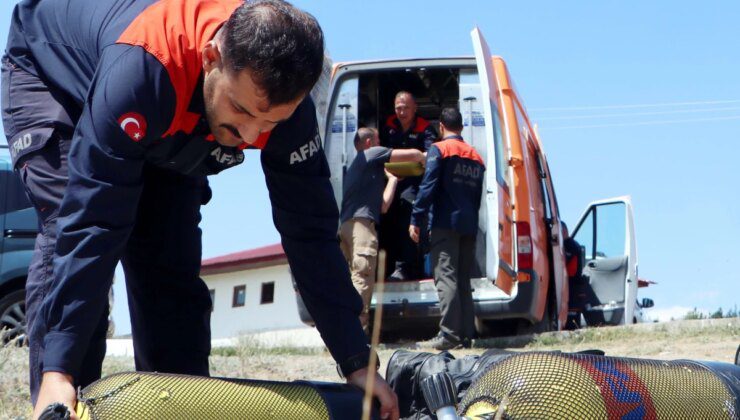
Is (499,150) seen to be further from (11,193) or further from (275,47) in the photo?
(275,47)

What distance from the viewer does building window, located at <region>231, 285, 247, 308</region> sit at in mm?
31689

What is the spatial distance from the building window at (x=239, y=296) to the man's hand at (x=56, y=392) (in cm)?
2942

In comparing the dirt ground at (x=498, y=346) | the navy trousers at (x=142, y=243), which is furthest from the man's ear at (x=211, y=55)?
the dirt ground at (x=498, y=346)

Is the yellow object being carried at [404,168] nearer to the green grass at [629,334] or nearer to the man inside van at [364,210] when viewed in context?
the man inside van at [364,210]

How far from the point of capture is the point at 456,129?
7816 millimetres

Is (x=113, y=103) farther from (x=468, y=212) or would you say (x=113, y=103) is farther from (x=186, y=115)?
(x=468, y=212)

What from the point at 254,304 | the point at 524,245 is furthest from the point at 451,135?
the point at 254,304

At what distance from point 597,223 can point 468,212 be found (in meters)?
3.10

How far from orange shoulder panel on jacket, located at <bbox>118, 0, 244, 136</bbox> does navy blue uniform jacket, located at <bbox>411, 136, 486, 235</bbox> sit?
503 centimetres

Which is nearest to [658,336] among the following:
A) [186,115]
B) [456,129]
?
[456,129]

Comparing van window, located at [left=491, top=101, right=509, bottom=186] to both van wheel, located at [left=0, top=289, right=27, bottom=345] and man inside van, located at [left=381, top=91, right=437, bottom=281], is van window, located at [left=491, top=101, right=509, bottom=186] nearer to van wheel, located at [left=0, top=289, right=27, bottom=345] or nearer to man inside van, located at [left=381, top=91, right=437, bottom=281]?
man inside van, located at [left=381, top=91, right=437, bottom=281]

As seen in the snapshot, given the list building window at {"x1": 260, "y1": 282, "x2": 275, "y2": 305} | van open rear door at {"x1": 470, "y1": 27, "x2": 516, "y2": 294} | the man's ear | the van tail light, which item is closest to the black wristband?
the man's ear

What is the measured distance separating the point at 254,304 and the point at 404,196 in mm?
22739

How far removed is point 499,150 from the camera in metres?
7.55
